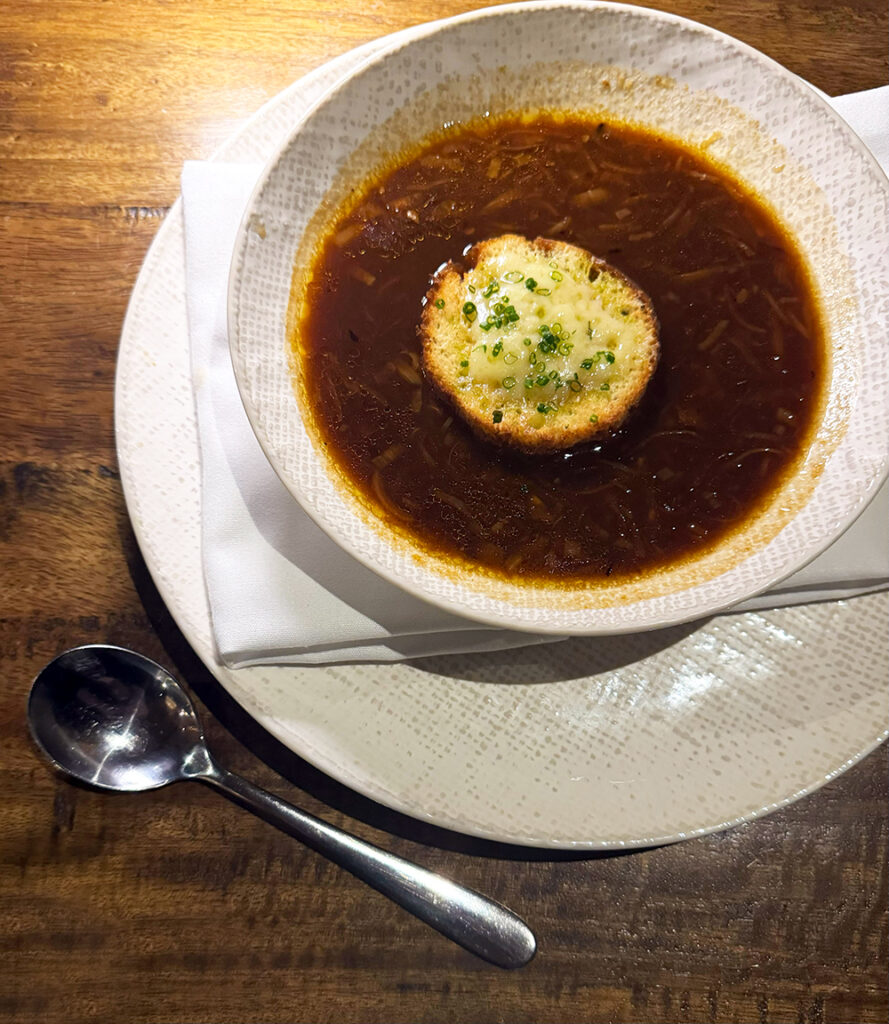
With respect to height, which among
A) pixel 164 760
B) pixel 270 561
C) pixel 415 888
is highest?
pixel 270 561

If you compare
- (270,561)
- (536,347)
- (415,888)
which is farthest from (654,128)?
(415,888)

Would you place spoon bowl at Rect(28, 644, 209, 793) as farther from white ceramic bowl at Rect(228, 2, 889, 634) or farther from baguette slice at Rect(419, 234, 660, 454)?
baguette slice at Rect(419, 234, 660, 454)

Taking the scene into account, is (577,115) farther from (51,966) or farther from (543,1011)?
(51,966)

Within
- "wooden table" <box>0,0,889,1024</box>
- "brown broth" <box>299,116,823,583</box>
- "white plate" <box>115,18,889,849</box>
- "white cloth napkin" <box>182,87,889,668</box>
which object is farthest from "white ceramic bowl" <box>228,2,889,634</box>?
"wooden table" <box>0,0,889,1024</box>

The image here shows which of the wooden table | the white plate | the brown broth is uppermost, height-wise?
the brown broth

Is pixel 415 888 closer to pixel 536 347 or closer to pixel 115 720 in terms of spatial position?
pixel 115 720

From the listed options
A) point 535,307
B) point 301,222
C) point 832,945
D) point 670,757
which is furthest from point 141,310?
point 832,945
